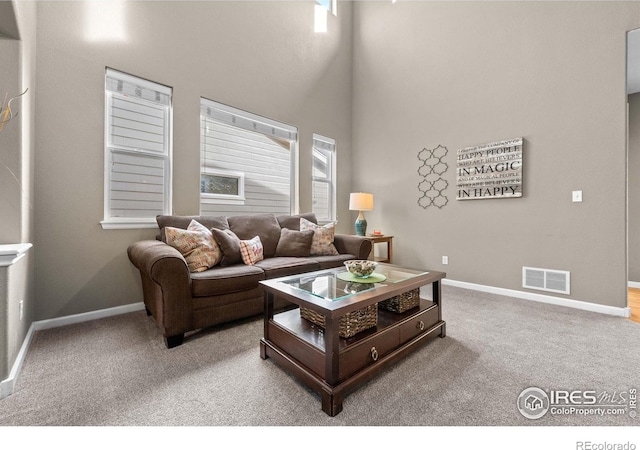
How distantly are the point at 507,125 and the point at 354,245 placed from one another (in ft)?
7.30

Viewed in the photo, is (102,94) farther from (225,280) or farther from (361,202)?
(361,202)

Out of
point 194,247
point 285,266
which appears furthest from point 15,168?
point 285,266

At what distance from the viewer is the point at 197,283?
1990mm

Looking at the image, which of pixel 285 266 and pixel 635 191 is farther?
pixel 635 191

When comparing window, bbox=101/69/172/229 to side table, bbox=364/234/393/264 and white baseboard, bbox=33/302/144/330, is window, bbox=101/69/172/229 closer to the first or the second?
white baseboard, bbox=33/302/144/330

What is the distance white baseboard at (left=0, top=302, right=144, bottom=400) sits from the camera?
54.1 inches

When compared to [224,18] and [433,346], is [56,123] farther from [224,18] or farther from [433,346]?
[433,346]

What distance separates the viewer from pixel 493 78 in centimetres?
330

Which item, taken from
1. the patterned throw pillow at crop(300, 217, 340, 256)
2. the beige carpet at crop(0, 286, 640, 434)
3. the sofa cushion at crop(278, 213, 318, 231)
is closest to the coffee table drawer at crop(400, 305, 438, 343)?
the beige carpet at crop(0, 286, 640, 434)

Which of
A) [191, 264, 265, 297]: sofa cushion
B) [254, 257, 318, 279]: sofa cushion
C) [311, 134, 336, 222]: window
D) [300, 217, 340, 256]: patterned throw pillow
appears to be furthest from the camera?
[311, 134, 336, 222]: window

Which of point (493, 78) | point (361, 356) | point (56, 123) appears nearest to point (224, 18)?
point (56, 123)

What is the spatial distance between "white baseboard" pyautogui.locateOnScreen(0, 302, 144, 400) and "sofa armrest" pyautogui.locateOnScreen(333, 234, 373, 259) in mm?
2164

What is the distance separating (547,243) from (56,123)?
4723 mm

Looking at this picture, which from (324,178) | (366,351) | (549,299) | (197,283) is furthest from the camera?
(324,178)
